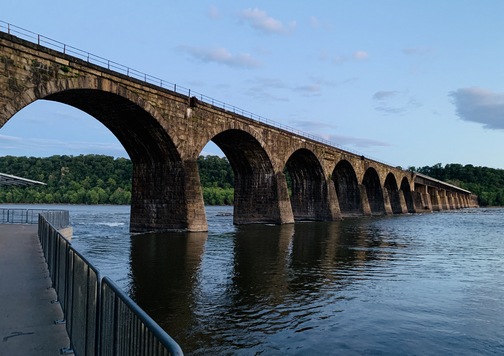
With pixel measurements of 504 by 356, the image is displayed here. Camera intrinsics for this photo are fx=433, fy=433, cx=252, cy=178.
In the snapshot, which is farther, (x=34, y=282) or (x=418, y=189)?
(x=418, y=189)

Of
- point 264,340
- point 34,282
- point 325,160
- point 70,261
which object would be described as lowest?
point 264,340

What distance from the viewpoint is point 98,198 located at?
13362cm

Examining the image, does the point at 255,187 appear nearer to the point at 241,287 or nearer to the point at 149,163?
the point at 149,163

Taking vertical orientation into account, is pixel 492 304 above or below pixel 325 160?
below

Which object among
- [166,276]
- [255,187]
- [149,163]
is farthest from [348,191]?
[166,276]

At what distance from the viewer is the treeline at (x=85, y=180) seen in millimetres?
132125

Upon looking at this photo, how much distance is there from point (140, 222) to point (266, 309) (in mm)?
23715

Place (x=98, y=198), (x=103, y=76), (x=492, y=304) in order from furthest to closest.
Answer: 1. (x=98, y=198)
2. (x=103, y=76)
3. (x=492, y=304)

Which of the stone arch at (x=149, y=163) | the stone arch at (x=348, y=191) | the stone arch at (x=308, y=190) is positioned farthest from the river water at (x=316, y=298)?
the stone arch at (x=348, y=191)

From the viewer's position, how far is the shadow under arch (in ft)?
96.8

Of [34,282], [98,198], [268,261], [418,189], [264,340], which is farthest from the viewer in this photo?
[98,198]

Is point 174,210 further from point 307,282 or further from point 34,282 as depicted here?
point 34,282

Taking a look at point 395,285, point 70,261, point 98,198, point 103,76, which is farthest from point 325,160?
point 98,198

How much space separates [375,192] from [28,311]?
76.9 m
